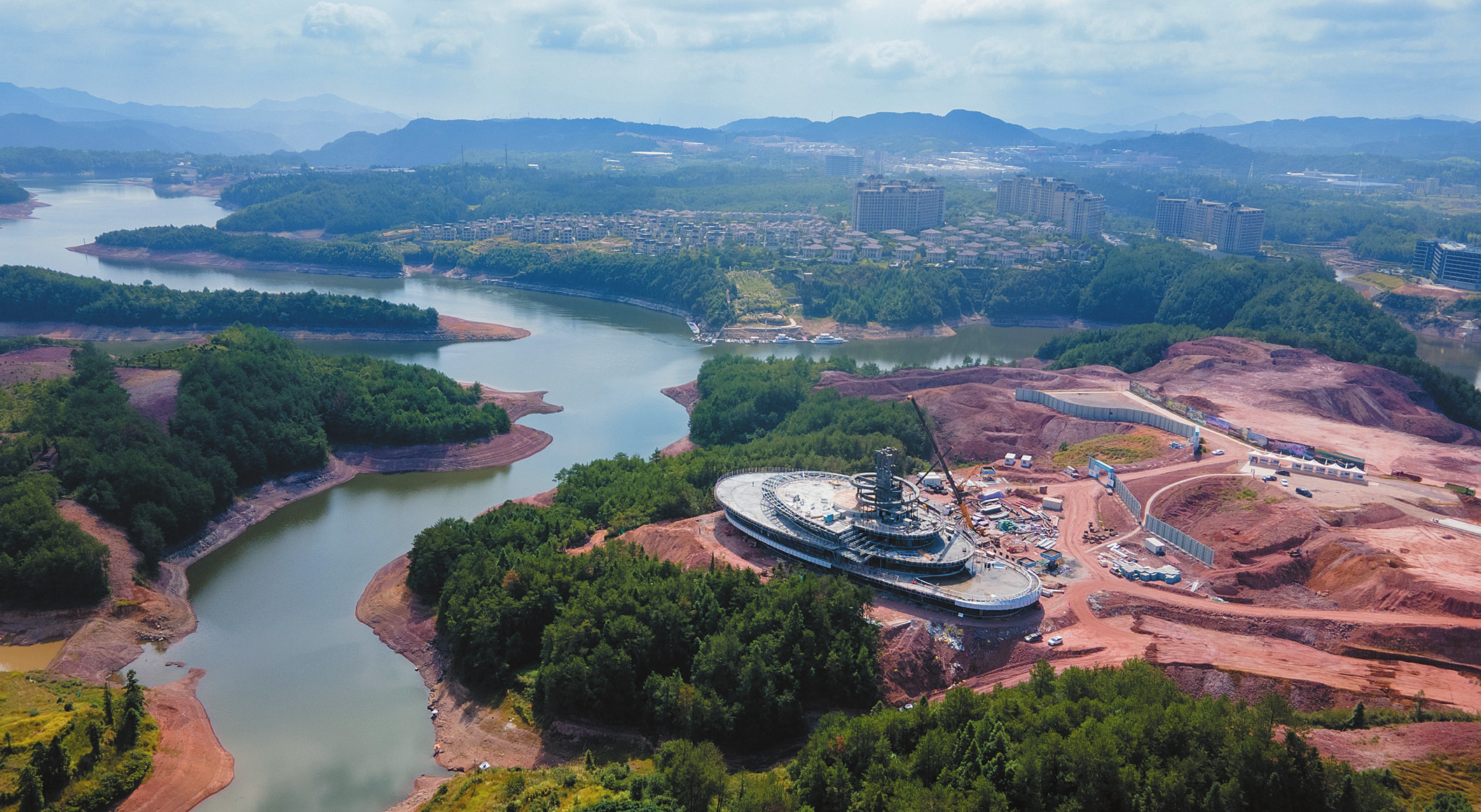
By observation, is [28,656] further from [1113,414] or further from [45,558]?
[1113,414]

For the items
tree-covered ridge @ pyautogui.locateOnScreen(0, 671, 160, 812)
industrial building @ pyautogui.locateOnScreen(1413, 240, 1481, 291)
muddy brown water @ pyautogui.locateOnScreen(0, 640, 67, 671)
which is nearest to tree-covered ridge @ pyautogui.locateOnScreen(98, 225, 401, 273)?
muddy brown water @ pyautogui.locateOnScreen(0, 640, 67, 671)

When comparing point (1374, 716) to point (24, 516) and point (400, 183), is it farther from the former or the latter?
point (400, 183)

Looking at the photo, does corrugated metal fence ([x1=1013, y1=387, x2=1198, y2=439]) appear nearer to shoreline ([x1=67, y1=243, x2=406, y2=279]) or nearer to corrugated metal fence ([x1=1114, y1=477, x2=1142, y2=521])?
corrugated metal fence ([x1=1114, y1=477, x2=1142, y2=521])

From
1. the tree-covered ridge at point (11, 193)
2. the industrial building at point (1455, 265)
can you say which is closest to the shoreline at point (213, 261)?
the tree-covered ridge at point (11, 193)

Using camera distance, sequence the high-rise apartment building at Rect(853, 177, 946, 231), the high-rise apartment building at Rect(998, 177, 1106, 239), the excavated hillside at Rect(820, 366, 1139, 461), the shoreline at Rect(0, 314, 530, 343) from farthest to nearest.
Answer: the high-rise apartment building at Rect(853, 177, 946, 231) → the high-rise apartment building at Rect(998, 177, 1106, 239) → the shoreline at Rect(0, 314, 530, 343) → the excavated hillside at Rect(820, 366, 1139, 461)

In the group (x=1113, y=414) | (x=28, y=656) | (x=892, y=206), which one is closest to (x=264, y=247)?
(x=892, y=206)

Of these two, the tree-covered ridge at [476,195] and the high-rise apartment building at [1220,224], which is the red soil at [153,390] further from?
the high-rise apartment building at [1220,224]
